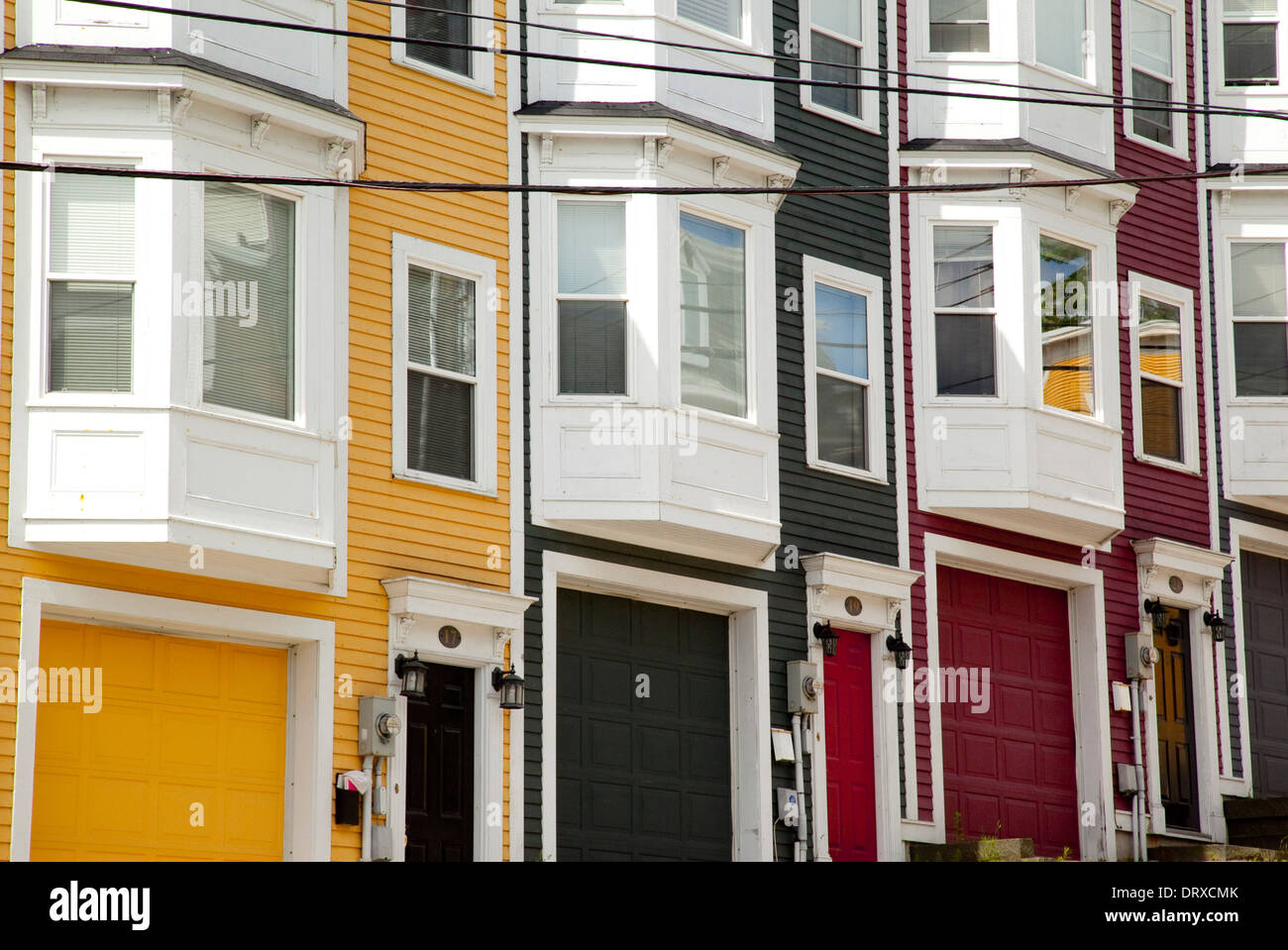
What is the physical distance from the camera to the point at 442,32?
18.6 meters

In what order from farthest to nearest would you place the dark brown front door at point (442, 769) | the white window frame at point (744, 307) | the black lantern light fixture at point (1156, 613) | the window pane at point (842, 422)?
the black lantern light fixture at point (1156, 613) < the window pane at point (842, 422) < the white window frame at point (744, 307) < the dark brown front door at point (442, 769)

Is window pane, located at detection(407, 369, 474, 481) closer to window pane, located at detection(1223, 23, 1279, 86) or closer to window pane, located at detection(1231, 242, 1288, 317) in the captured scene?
window pane, located at detection(1231, 242, 1288, 317)

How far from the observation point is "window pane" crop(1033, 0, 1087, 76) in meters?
22.0

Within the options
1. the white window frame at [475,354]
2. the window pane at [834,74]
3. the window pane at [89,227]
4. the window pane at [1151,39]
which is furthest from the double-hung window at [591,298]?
the window pane at [1151,39]

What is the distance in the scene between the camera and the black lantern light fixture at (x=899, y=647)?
784 inches

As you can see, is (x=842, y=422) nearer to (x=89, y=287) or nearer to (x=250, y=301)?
(x=250, y=301)

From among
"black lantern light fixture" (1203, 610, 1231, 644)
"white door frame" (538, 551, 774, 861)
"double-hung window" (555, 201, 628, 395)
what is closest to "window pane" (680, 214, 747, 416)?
"double-hung window" (555, 201, 628, 395)

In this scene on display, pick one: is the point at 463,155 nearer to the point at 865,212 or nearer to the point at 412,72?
the point at 412,72

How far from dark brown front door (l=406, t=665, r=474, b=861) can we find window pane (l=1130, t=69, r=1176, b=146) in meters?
10.3

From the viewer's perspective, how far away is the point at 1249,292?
2356cm

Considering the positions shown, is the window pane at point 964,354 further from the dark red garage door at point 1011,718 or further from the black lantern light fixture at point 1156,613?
the black lantern light fixture at point 1156,613

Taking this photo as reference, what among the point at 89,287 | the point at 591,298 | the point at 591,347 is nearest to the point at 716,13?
the point at 591,298

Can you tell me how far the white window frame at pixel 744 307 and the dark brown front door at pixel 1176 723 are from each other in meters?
5.94
